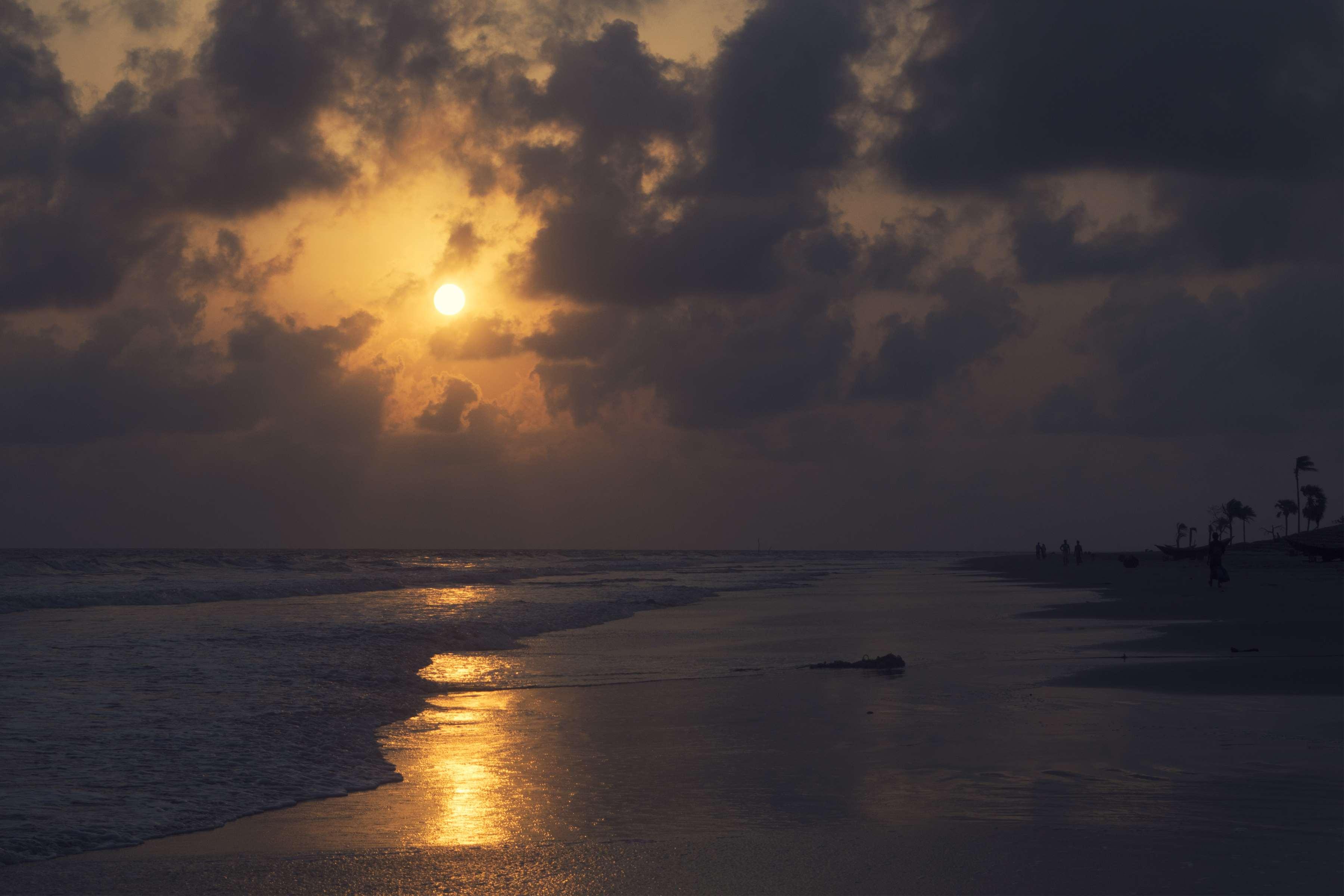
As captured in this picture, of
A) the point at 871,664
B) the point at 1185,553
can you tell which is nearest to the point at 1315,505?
the point at 1185,553

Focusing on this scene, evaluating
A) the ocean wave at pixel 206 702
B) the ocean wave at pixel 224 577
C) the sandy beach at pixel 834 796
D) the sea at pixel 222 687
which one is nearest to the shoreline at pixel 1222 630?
the sandy beach at pixel 834 796

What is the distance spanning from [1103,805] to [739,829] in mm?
2673

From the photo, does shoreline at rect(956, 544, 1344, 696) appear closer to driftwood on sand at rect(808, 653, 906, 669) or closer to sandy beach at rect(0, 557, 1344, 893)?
sandy beach at rect(0, 557, 1344, 893)

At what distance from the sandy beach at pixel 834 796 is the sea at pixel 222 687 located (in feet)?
1.78

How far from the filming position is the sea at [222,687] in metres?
8.30

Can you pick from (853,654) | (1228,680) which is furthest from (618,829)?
(853,654)

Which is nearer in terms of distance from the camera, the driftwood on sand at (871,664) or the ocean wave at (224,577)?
the driftwood on sand at (871,664)

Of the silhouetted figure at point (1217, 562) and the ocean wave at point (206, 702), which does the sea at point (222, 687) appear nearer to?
the ocean wave at point (206, 702)

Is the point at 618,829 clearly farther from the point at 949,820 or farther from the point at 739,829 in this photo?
the point at 949,820

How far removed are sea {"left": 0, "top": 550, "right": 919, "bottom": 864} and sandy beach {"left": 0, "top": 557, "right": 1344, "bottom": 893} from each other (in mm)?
541

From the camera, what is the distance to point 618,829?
23.5 ft

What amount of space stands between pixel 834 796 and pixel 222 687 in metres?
9.67

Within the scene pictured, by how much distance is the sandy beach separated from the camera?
20.3 feet

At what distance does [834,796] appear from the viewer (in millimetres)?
7953
